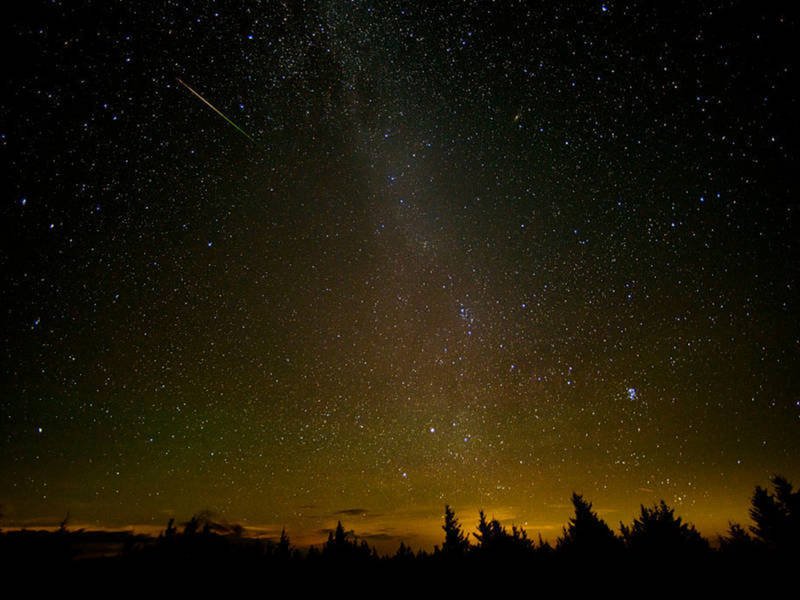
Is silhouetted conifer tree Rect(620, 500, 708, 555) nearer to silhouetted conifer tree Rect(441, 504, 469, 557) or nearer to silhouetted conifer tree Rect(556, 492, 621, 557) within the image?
silhouetted conifer tree Rect(556, 492, 621, 557)

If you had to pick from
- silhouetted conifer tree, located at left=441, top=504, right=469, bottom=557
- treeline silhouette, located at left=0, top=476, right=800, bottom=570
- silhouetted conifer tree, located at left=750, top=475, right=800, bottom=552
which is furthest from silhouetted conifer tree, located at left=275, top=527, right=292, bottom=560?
silhouetted conifer tree, located at left=750, top=475, right=800, bottom=552

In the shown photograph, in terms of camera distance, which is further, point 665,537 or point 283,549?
point 283,549

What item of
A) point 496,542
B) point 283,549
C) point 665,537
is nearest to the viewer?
point 665,537

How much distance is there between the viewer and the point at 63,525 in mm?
48938

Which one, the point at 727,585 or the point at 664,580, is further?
the point at 664,580

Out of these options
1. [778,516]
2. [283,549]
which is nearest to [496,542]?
[778,516]

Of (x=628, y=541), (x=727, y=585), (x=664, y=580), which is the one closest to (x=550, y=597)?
(x=664, y=580)

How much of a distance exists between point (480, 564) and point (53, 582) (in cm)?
3944

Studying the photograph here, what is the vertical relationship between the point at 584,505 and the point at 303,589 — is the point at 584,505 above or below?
above

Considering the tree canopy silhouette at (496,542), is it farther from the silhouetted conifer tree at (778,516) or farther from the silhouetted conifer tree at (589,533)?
the silhouetted conifer tree at (778,516)

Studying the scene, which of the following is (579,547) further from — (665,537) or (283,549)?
(283,549)

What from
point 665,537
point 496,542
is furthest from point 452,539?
point 665,537

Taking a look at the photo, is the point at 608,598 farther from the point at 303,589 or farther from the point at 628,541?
the point at 303,589

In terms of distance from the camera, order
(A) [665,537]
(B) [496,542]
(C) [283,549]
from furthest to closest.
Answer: (C) [283,549] < (B) [496,542] < (A) [665,537]
